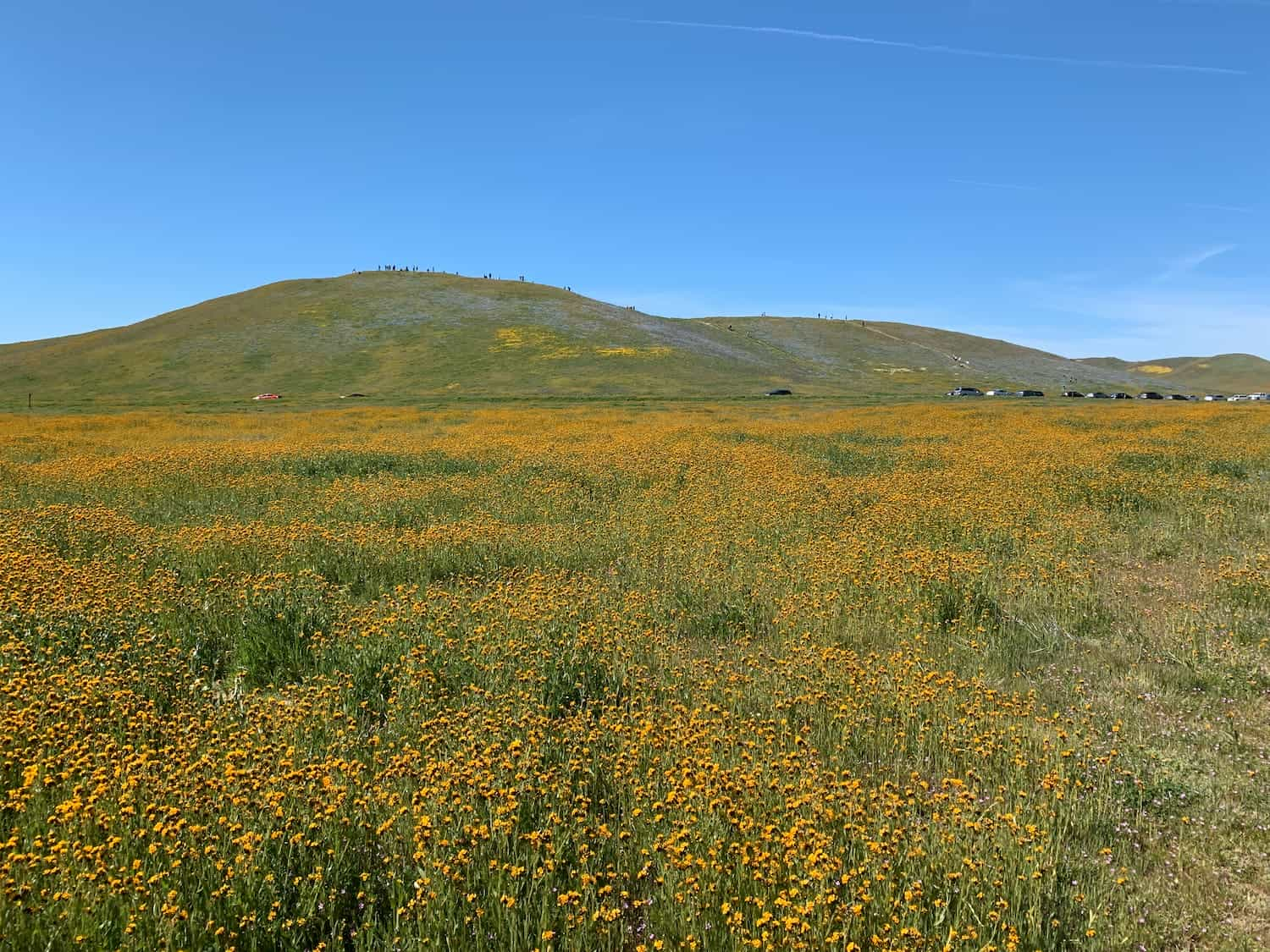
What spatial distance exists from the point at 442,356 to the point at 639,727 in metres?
85.9

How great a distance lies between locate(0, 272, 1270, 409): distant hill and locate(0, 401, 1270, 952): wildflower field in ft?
179

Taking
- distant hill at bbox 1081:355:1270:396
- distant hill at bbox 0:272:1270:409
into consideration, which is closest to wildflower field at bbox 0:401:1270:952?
distant hill at bbox 0:272:1270:409

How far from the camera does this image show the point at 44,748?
454 centimetres

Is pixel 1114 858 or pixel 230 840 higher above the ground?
pixel 230 840

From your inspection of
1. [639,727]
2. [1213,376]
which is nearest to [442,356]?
[639,727]

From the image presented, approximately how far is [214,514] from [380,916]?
37.3 feet

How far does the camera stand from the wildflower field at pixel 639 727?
353cm

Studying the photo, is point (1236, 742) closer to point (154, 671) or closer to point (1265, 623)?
point (1265, 623)

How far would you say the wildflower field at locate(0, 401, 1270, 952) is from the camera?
3533mm

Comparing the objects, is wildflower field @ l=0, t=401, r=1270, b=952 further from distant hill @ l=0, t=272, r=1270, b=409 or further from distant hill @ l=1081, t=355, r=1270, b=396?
distant hill @ l=1081, t=355, r=1270, b=396

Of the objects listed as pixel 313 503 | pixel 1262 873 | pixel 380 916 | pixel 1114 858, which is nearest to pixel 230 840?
pixel 380 916

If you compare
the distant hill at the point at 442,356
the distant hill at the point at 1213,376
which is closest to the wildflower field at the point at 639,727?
the distant hill at the point at 442,356

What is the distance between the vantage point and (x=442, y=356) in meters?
86.3

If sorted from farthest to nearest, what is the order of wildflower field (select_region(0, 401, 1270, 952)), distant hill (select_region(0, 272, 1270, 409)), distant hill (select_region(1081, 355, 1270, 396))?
distant hill (select_region(1081, 355, 1270, 396))
distant hill (select_region(0, 272, 1270, 409))
wildflower field (select_region(0, 401, 1270, 952))
